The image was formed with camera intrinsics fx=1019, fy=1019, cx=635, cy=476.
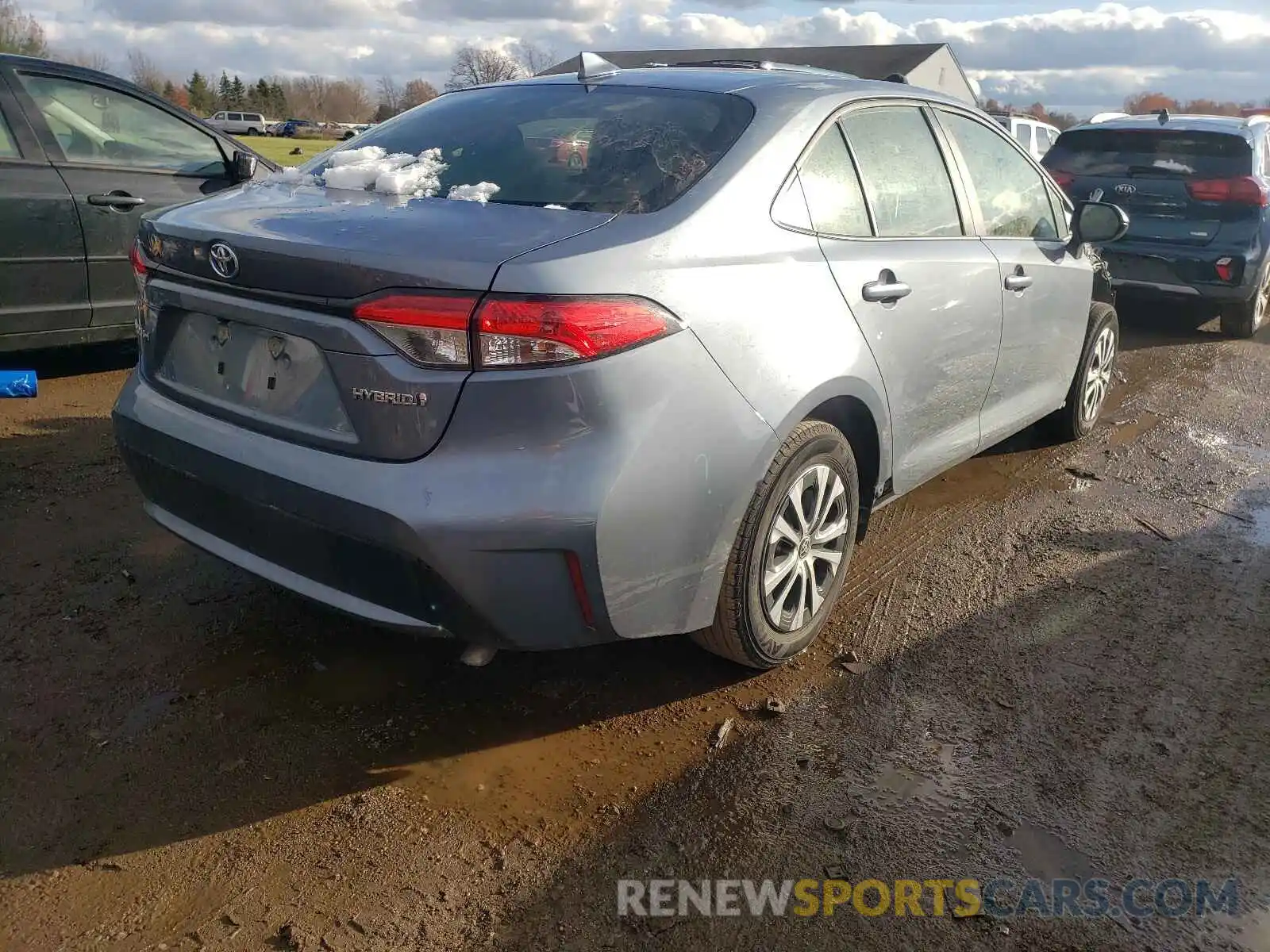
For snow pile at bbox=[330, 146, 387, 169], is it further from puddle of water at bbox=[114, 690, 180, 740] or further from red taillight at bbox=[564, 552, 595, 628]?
puddle of water at bbox=[114, 690, 180, 740]

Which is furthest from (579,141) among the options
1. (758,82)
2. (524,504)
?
(524,504)

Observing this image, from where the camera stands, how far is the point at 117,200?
212 inches

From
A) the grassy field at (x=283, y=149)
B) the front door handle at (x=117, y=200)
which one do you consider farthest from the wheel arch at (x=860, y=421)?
the grassy field at (x=283, y=149)

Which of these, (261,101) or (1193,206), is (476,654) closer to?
(1193,206)

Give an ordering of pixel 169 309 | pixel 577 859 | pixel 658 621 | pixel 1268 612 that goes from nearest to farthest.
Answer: pixel 577 859 → pixel 658 621 → pixel 169 309 → pixel 1268 612

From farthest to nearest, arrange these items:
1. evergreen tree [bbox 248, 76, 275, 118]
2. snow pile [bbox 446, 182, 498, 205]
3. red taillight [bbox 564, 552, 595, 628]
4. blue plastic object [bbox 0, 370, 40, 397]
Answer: evergreen tree [bbox 248, 76, 275, 118] < blue plastic object [bbox 0, 370, 40, 397] < snow pile [bbox 446, 182, 498, 205] < red taillight [bbox 564, 552, 595, 628]

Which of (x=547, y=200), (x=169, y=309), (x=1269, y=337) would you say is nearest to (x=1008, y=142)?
(x=547, y=200)

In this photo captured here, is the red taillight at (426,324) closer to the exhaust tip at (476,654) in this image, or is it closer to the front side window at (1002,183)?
the exhaust tip at (476,654)

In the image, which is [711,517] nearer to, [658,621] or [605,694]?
[658,621]

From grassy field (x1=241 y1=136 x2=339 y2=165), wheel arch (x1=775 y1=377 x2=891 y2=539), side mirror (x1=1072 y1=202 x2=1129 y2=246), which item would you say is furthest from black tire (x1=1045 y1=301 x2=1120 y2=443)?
grassy field (x1=241 y1=136 x2=339 y2=165)

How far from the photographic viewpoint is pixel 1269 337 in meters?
8.55

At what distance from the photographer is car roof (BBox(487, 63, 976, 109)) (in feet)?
10.2

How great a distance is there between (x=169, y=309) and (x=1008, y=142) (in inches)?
134

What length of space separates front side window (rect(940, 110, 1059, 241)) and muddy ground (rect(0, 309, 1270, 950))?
1.35m
